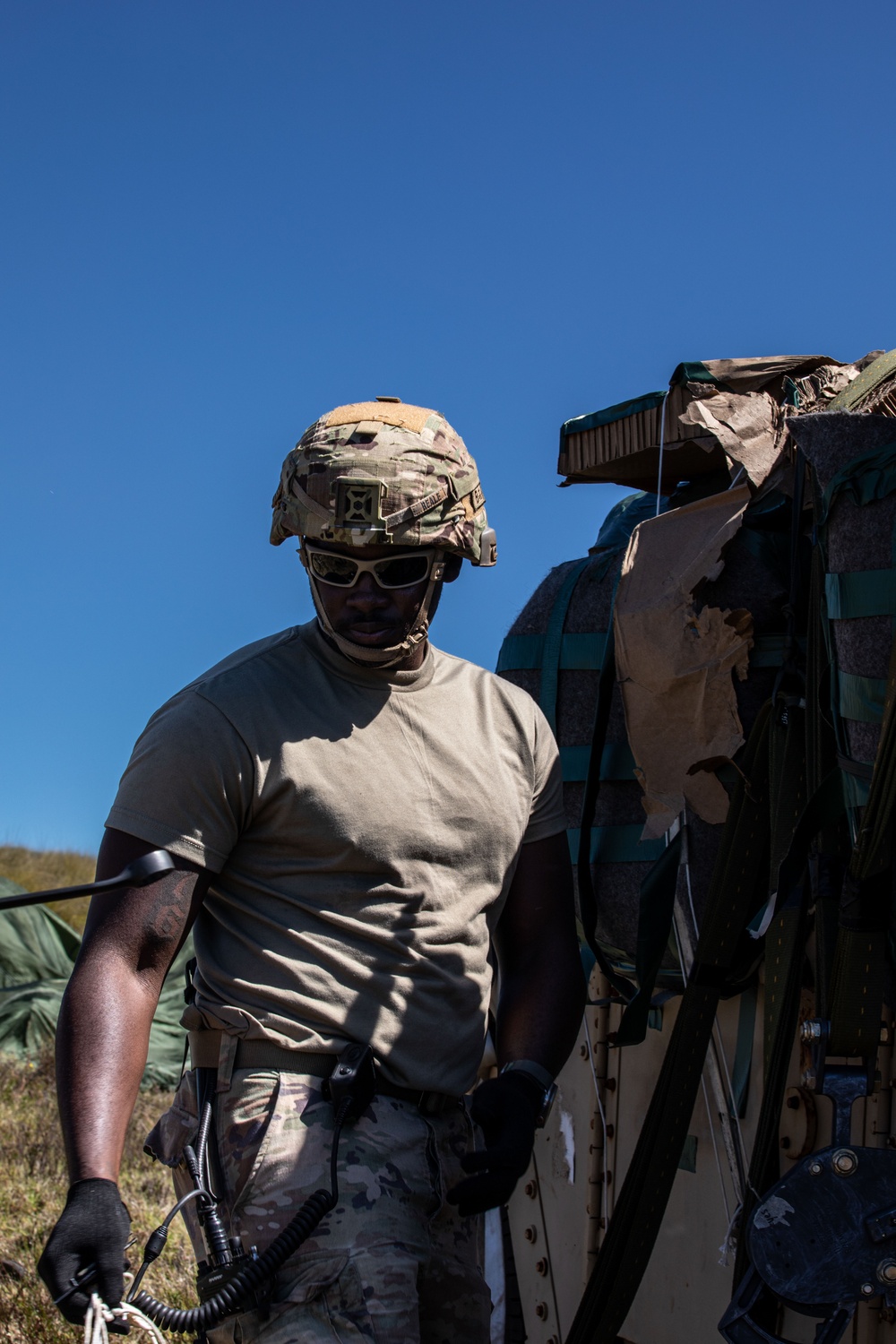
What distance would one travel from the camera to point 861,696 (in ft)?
8.46

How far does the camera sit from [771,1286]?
2.39m

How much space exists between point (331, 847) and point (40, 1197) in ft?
12.9

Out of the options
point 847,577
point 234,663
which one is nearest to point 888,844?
point 847,577

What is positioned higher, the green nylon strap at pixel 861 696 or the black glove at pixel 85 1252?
the green nylon strap at pixel 861 696

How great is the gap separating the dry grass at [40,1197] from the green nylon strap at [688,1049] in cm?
196

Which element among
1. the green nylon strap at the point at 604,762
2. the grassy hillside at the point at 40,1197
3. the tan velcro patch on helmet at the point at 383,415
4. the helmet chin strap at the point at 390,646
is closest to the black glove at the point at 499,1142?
the helmet chin strap at the point at 390,646

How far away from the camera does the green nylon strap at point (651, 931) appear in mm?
3252

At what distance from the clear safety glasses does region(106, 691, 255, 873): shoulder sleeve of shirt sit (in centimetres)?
42

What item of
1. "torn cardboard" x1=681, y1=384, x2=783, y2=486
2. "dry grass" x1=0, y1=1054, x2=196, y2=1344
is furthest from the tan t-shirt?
"dry grass" x1=0, y1=1054, x2=196, y2=1344

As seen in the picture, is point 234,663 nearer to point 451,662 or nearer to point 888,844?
point 451,662

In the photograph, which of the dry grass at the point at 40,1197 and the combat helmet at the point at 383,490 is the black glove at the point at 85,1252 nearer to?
the combat helmet at the point at 383,490

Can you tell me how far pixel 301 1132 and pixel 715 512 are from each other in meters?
1.72

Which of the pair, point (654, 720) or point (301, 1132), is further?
point (654, 720)

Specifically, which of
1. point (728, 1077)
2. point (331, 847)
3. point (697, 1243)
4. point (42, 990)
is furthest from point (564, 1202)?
point (42, 990)
